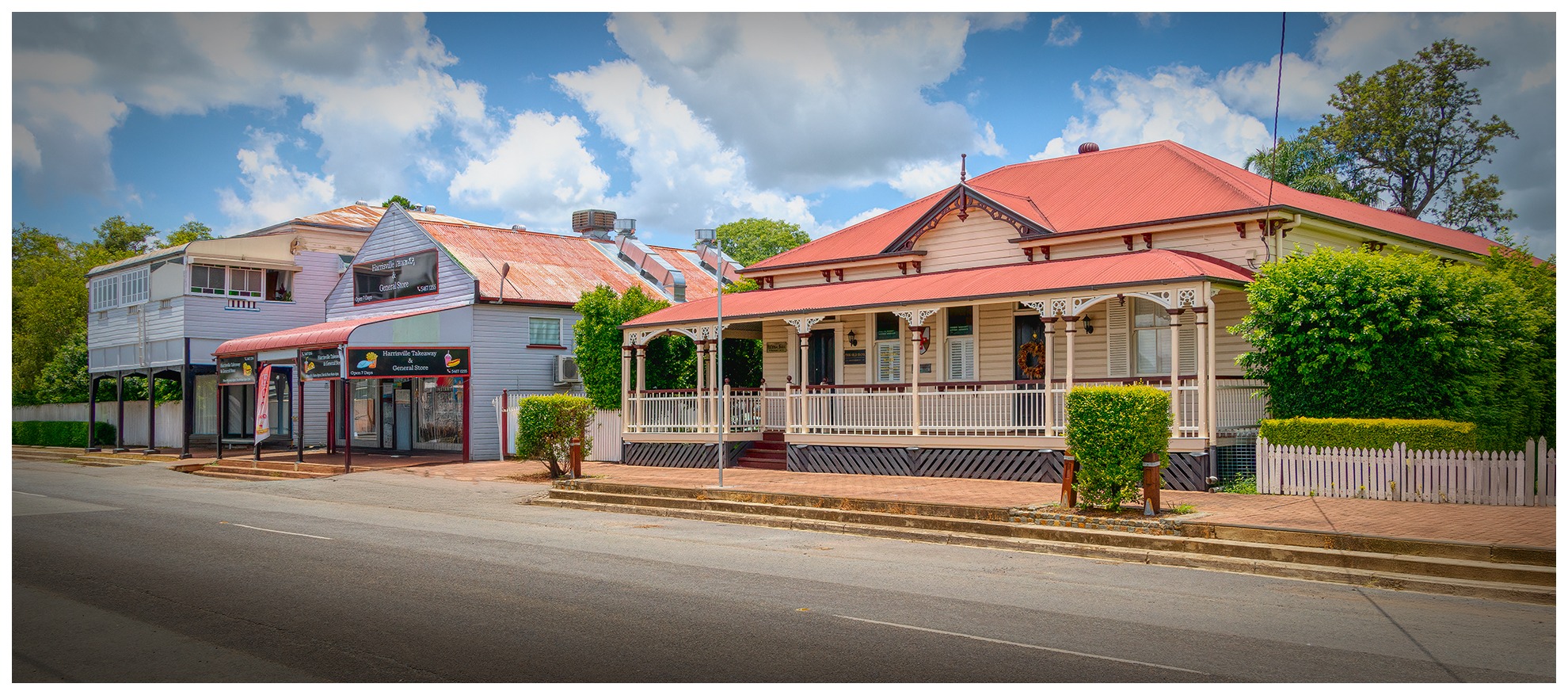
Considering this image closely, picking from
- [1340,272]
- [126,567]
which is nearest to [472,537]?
[126,567]

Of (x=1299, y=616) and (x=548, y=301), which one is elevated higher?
(x=548, y=301)

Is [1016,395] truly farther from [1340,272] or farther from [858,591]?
[858,591]

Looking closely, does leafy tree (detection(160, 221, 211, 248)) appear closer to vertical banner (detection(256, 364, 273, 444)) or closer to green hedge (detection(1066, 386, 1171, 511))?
vertical banner (detection(256, 364, 273, 444))

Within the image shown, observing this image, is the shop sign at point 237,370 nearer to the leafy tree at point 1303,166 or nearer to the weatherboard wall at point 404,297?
the weatherboard wall at point 404,297

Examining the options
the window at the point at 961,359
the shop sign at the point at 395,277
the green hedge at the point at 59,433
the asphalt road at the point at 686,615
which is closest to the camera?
the asphalt road at the point at 686,615

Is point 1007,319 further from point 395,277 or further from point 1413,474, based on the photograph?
point 395,277

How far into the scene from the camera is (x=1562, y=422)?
390 inches

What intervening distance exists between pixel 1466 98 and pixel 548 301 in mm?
25797

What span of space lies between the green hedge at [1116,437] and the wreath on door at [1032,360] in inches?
287

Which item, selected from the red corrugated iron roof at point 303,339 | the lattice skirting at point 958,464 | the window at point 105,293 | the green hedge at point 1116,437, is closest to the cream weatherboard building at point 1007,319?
the lattice skirting at point 958,464

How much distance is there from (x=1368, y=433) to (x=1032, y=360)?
7191 millimetres

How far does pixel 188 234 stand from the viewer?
5294 cm

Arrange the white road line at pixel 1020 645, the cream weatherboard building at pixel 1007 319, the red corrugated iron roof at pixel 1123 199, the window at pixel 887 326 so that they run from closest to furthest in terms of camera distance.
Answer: the white road line at pixel 1020 645 → the cream weatherboard building at pixel 1007 319 → the red corrugated iron roof at pixel 1123 199 → the window at pixel 887 326

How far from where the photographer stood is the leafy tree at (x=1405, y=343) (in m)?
15.7
